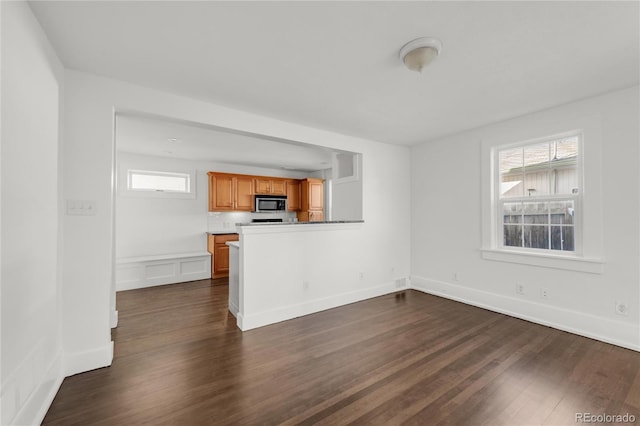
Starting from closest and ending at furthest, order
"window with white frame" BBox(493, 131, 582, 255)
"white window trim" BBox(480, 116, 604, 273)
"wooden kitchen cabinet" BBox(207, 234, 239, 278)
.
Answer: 1. "white window trim" BBox(480, 116, 604, 273)
2. "window with white frame" BBox(493, 131, 582, 255)
3. "wooden kitchen cabinet" BBox(207, 234, 239, 278)

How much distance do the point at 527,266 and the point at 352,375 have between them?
2.61 metres

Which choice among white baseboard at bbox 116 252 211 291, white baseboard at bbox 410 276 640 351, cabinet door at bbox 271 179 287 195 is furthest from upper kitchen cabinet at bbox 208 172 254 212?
white baseboard at bbox 410 276 640 351

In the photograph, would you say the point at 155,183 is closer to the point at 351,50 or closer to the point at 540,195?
the point at 351,50

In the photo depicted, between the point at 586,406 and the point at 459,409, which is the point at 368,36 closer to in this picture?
the point at 459,409

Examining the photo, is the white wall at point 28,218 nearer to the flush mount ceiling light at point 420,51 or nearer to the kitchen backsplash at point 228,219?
the flush mount ceiling light at point 420,51

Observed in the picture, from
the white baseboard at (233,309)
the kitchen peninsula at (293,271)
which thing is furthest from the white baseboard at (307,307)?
the white baseboard at (233,309)

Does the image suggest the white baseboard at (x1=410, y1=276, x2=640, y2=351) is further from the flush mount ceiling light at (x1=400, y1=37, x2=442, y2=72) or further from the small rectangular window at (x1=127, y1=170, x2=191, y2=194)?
the small rectangular window at (x1=127, y1=170, x2=191, y2=194)

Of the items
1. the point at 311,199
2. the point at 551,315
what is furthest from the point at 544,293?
the point at 311,199

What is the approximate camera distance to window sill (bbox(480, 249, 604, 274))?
2799 millimetres

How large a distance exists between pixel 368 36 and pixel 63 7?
70.3 inches

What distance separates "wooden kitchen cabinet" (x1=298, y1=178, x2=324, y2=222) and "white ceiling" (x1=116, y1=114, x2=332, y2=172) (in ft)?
2.30

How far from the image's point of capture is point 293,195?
7023 millimetres

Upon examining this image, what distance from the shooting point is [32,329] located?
159 cm

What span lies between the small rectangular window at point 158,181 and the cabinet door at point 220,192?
481mm
